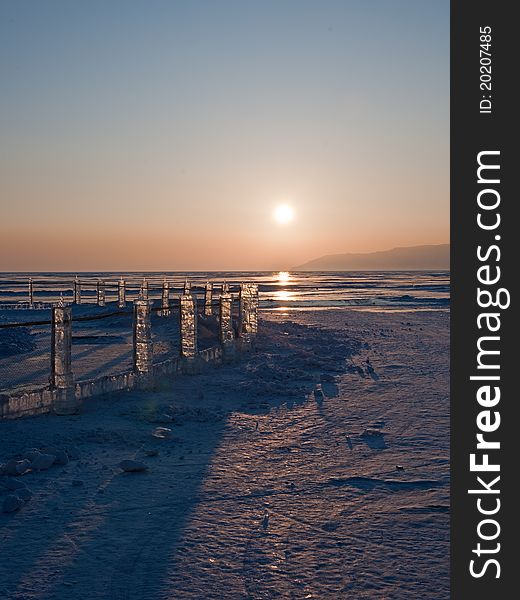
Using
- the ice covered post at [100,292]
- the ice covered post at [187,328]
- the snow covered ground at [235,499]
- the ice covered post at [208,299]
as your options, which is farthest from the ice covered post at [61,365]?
the ice covered post at [100,292]

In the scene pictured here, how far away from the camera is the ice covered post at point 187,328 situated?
12.8m

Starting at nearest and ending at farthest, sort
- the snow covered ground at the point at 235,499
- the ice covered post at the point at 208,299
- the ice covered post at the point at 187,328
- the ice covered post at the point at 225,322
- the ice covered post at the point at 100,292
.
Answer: the snow covered ground at the point at 235,499 → the ice covered post at the point at 187,328 → the ice covered post at the point at 225,322 → the ice covered post at the point at 208,299 → the ice covered post at the point at 100,292

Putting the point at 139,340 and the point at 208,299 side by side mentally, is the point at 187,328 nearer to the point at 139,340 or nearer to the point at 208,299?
the point at 139,340

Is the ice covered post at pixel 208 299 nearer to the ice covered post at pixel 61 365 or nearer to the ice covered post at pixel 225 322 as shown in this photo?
Result: the ice covered post at pixel 225 322

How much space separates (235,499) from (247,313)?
11.6 m

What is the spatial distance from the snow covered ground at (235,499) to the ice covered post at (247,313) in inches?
215

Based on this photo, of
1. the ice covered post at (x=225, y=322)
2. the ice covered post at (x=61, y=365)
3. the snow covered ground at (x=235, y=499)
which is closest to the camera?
the snow covered ground at (x=235, y=499)

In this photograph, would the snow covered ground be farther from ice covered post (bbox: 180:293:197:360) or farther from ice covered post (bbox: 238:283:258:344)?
ice covered post (bbox: 238:283:258:344)

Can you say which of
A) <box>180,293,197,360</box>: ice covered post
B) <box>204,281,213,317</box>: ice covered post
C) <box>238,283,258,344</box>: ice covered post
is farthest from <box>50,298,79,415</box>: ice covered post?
<box>204,281,213,317</box>: ice covered post

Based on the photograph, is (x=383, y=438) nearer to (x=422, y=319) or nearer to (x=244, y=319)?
(x=244, y=319)

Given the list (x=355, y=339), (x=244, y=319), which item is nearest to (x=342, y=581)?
(x=244, y=319)

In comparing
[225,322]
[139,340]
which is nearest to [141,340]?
[139,340]

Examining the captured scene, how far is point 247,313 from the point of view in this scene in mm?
17203

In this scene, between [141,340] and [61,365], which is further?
[141,340]
